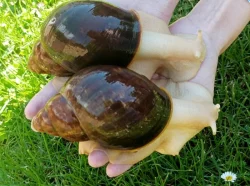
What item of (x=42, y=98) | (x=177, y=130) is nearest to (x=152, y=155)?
(x=177, y=130)

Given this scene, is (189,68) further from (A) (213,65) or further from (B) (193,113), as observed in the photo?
(B) (193,113)

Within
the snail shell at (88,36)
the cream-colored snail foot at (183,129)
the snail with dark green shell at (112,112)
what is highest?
the snail shell at (88,36)

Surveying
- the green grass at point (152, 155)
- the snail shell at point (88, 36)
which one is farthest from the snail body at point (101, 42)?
the green grass at point (152, 155)

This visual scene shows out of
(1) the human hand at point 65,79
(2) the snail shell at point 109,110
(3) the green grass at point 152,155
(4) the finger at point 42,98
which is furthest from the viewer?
(3) the green grass at point 152,155

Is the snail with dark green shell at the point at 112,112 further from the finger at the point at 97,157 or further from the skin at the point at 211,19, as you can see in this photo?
the skin at the point at 211,19

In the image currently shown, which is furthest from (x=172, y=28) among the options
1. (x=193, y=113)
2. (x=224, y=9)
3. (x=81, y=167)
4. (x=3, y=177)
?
(x=3, y=177)

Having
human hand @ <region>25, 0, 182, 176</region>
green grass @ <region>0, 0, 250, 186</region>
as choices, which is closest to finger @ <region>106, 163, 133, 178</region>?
human hand @ <region>25, 0, 182, 176</region>

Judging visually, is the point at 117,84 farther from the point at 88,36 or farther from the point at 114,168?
the point at 114,168
